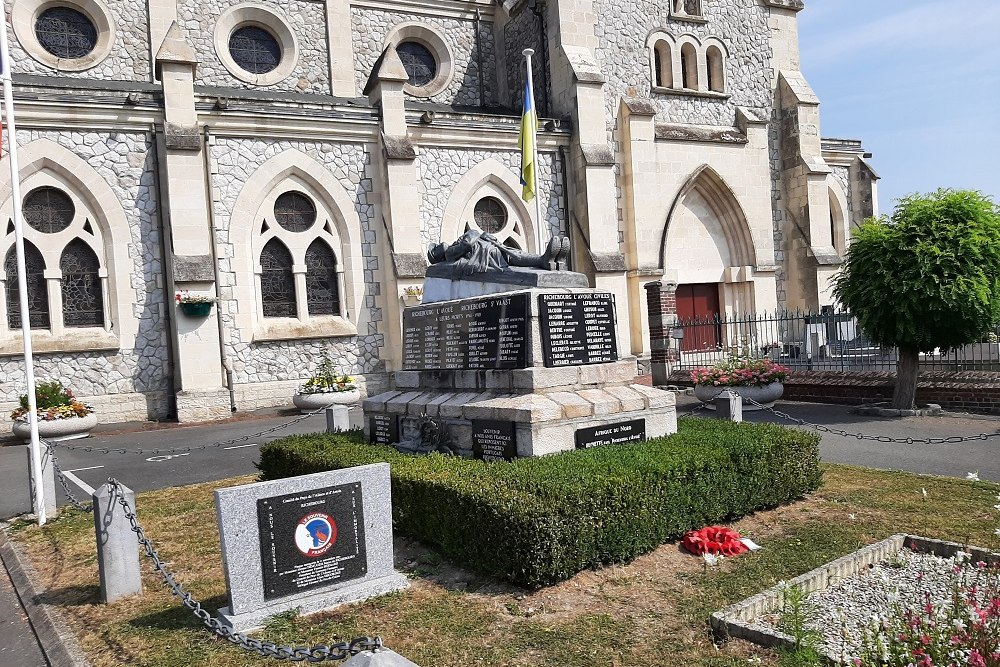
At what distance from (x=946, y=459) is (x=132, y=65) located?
1994cm

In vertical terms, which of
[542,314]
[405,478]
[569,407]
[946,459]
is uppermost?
[542,314]

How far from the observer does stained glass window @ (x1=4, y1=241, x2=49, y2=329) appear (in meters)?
14.9

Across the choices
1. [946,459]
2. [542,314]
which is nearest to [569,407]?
[542,314]

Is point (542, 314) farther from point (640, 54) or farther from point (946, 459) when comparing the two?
point (640, 54)

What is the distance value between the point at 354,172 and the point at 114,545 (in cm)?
1361

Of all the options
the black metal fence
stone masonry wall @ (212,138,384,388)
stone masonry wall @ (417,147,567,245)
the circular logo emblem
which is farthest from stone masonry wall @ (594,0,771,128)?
the circular logo emblem

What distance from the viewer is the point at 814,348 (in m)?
19.5

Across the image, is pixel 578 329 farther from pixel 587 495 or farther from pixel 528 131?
pixel 528 131

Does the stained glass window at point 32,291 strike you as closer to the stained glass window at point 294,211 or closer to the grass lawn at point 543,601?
the stained glass window at point 294,211

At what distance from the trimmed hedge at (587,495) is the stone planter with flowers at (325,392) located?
8.64 metres

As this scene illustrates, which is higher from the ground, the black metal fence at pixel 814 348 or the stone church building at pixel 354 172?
the stone church building at pixel 354 172

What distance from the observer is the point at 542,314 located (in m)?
6.70

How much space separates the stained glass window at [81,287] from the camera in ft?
50.2

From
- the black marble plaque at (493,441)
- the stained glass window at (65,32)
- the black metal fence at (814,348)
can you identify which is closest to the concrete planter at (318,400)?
the black metal fence at (814,348)
